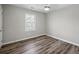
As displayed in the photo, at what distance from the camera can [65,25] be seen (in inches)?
82.7

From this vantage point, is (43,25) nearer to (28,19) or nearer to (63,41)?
(28,19)

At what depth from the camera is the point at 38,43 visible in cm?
168

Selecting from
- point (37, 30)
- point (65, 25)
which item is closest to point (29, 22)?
point (37, 30)

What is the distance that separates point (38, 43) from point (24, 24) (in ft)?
1.78

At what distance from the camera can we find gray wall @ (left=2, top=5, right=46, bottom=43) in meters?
1.55

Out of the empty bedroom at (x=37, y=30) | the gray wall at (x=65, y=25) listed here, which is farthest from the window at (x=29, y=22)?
the gray wall at (x=65, y=25)

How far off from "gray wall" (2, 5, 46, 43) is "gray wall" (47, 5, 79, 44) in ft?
0.89

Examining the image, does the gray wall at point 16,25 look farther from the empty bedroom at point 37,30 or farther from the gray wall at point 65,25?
the gray wall at point 65,25

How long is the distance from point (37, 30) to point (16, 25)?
0.53 meters

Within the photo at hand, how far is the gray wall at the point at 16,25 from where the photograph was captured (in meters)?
1.55

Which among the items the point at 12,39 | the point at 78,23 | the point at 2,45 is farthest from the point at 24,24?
the point at 78,23

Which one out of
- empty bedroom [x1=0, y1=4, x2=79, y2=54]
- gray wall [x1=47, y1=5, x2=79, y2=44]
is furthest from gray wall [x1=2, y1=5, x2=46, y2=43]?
gray wall [x1=47, y1=5, x2=79, y2=44]

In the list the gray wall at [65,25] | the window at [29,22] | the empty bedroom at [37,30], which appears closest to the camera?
the empty bedroom at [37,30]

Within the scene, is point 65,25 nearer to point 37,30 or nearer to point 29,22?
point 37,30
